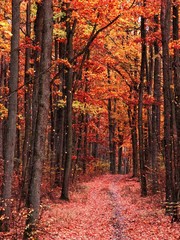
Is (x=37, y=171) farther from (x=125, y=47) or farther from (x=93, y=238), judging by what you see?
(x=125, y=47)

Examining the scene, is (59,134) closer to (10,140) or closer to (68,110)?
(68,110)

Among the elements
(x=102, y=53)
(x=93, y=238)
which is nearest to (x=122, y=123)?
(x=102, y=53)

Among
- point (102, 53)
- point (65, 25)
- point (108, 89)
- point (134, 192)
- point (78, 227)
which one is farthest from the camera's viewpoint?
point (108, 89)

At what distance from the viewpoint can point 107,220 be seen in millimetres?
13289

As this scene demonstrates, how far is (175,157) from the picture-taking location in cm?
1329

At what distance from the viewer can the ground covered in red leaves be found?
10.6 metres

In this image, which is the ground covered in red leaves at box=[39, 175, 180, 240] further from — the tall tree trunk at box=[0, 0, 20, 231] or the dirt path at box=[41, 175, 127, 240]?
the tall tree trunk at box=[0, 0, 20, 231]

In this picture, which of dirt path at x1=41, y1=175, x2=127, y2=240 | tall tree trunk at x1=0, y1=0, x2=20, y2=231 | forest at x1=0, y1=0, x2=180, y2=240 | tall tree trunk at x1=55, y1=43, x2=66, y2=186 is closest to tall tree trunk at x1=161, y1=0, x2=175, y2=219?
forest at x1=0, y1=0, x2=180, y2=240

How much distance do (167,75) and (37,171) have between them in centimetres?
650

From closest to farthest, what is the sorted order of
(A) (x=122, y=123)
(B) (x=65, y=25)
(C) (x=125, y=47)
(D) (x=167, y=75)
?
1. (D) (x=167, y=75)
2. (B) (x=65, y=25)
3. (C) (x=125, y=47)
4. (A) (x=122, y=123)

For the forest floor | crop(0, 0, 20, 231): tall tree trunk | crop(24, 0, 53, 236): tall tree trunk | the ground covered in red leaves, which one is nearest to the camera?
crop(24, 0, 53, 236): tall tree trunk

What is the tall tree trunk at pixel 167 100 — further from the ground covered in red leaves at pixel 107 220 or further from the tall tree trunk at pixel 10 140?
the tall tree trunk at pixel 10 140

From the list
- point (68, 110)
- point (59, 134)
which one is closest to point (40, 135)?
point (68, 110)

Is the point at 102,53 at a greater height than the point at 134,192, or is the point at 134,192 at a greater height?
the point at 102,53
